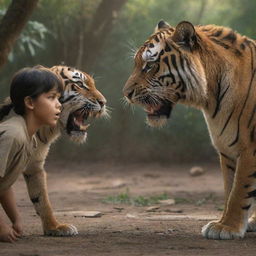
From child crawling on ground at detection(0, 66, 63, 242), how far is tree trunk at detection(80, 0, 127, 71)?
29.9 feet

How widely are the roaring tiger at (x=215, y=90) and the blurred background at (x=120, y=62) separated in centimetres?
867

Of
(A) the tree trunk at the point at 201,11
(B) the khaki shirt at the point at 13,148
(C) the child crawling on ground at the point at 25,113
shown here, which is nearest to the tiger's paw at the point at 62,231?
(C) the child crawling on ground at the point at 25,113

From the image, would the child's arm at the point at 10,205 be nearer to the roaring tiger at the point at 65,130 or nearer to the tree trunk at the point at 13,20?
the roaring tiger at the point at 65,130

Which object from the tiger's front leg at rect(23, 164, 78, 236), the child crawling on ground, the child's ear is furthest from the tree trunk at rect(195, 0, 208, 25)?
the child's ear

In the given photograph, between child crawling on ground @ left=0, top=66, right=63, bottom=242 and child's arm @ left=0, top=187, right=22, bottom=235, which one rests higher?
child crawling on ground @ left=0, top=66, right=63, bottom=242

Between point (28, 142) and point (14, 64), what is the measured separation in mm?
9563

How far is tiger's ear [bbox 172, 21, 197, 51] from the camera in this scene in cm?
456

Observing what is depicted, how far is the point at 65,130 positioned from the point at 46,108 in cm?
84

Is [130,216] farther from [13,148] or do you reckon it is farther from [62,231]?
[13,148]

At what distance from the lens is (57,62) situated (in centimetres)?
1385

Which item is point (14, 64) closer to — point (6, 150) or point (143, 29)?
point (143, 29)

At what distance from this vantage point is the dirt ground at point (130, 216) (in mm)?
4004

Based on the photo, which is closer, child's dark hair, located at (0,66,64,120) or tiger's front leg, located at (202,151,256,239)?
child's dark hair, located at (0,66,64,120)

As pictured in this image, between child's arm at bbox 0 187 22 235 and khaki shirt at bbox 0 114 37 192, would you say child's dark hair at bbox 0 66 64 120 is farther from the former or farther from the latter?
child's arm at bbox 0 187 22 235
